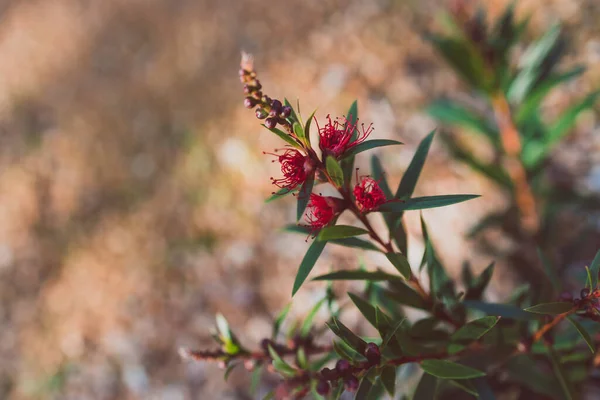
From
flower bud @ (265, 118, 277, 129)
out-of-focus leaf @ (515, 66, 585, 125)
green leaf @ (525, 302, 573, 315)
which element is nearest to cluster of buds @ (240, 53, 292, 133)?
flower bud @ (265, 118, 277, 129)

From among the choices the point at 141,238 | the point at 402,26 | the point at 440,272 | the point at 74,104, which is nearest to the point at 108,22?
the point at 74,104

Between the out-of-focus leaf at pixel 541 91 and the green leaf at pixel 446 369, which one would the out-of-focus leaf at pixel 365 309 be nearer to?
the green leaf at pixel 446 369

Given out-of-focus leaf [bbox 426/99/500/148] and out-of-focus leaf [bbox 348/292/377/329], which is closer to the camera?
out-of-focus leaf [bbox 348/292/377/329]

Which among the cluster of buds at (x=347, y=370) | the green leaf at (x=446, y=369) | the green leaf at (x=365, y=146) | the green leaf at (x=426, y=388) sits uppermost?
the green leaf at (x=365, y=146)

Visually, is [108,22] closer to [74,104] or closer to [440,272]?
[74,104]

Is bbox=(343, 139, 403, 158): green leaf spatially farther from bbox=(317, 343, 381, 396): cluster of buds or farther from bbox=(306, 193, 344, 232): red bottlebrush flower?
bbox=(317, 343, 381, 396): cluster of buds

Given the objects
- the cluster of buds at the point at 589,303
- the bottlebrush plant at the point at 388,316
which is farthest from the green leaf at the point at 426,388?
the cluster of buds at the point at 589,303
